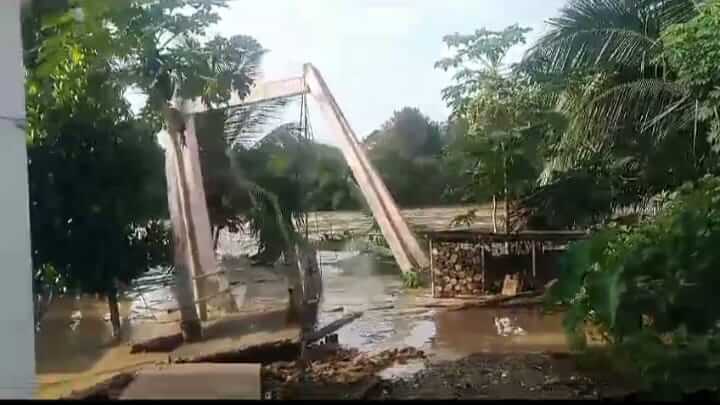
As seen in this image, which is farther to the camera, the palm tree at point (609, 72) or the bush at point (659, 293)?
the palm tree at point (609, 72)

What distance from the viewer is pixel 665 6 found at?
3518 millimetres

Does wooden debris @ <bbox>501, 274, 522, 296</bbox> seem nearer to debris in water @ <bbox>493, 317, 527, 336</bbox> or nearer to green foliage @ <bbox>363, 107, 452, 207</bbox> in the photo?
debris in water @ <bbox>493, 317, 527, 336</bbox>

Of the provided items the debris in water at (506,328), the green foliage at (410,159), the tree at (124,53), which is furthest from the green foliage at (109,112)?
the debris in water at (506,328)

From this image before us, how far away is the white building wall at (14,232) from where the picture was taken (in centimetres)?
339

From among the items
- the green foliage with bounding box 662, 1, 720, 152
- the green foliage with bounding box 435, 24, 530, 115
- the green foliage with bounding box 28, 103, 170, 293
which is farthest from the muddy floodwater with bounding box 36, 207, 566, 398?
the green foliage with bounding box 662, 1, 720, 152

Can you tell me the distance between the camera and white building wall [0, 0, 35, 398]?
3387mm

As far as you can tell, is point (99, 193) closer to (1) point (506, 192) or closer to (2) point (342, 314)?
(2) point (342, 314)

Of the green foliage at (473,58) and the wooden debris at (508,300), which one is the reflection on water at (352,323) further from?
the green foliage at (473,58)

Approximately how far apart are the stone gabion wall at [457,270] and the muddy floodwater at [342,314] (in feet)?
0.24

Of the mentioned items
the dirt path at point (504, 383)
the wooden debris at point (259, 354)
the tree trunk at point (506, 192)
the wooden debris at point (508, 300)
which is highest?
the tree trunk at point (506, 192)

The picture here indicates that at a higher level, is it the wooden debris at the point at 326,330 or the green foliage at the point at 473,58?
the green foliage at the point at 473,58

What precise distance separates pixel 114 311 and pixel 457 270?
122cm

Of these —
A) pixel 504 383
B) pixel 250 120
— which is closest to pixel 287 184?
pixel 250 120

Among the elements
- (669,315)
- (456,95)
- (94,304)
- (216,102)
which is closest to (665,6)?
(456,95)
